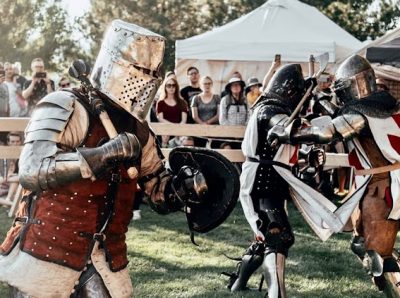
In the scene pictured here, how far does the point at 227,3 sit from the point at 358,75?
2813 cm

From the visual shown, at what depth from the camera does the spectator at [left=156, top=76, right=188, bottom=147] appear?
8344 mm

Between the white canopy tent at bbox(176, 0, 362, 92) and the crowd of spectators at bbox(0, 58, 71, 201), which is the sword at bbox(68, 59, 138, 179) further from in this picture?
the white canopy tent at bbox(176, 0, 362, 92)

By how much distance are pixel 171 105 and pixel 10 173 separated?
2068 mm

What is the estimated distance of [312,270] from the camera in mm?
5902

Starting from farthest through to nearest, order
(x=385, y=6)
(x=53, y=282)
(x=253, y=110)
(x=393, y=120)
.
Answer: (x=385, y=6), (x=253, y=110), (x=393, y=120), (x=53, y=282)

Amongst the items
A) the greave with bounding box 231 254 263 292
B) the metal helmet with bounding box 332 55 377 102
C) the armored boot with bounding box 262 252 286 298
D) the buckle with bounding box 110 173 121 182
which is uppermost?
the metal helmet with bounding box 332 55 377 102

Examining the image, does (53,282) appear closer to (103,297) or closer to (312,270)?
(103,297)

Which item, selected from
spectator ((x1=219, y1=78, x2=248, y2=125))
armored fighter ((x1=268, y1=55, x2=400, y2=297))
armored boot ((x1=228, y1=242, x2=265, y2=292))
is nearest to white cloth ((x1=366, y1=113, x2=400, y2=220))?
armored fighter ((x1=268, y1=55, x2=400, y2=297))

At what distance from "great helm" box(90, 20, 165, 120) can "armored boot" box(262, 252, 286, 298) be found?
1.88 metres

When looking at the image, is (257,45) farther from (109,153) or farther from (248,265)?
(109,153)

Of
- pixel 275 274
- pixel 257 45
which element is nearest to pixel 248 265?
pixel 275 274

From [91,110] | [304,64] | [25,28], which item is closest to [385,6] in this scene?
[25,28]

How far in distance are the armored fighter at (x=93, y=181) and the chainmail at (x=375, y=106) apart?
1.62 metres

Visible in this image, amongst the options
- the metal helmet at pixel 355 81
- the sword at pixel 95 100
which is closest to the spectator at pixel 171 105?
the metal helmet at pixel 355 81
